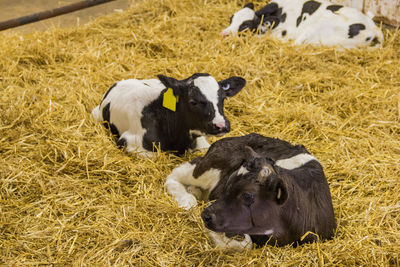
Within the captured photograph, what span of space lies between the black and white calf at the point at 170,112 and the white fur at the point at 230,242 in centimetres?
111

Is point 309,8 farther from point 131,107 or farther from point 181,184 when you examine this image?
point 181,184

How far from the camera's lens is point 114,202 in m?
3.70

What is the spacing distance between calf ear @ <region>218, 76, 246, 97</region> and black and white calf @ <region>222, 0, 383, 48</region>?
8.35 feet

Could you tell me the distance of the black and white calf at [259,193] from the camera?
289 centimetres

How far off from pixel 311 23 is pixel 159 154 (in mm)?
4059

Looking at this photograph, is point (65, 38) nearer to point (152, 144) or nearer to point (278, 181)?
point (152, 144)

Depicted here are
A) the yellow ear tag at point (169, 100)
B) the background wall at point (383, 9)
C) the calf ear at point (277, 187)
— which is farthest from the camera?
the background wall at point (383, 9)

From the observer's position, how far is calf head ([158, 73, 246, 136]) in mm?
4093

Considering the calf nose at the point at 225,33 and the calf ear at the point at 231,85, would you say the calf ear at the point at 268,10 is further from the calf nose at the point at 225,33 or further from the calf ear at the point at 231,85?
the calf ear at the point at 231,85

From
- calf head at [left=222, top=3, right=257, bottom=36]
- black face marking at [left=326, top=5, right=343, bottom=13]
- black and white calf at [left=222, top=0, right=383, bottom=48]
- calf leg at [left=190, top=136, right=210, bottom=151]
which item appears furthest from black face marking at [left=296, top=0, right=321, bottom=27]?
calf leg at [left=190, top=136, right=210, bottom=151]

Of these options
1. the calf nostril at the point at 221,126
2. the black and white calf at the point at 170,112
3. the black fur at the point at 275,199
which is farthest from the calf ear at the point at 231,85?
the black fur at the point at 275,199

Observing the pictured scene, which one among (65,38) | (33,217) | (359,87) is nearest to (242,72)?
(359,87)

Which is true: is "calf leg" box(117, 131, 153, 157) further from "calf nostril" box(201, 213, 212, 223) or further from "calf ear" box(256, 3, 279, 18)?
"calf ear" box(256, 3, 279, 18)

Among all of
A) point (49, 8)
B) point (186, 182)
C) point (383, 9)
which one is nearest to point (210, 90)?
point (186, 182)
